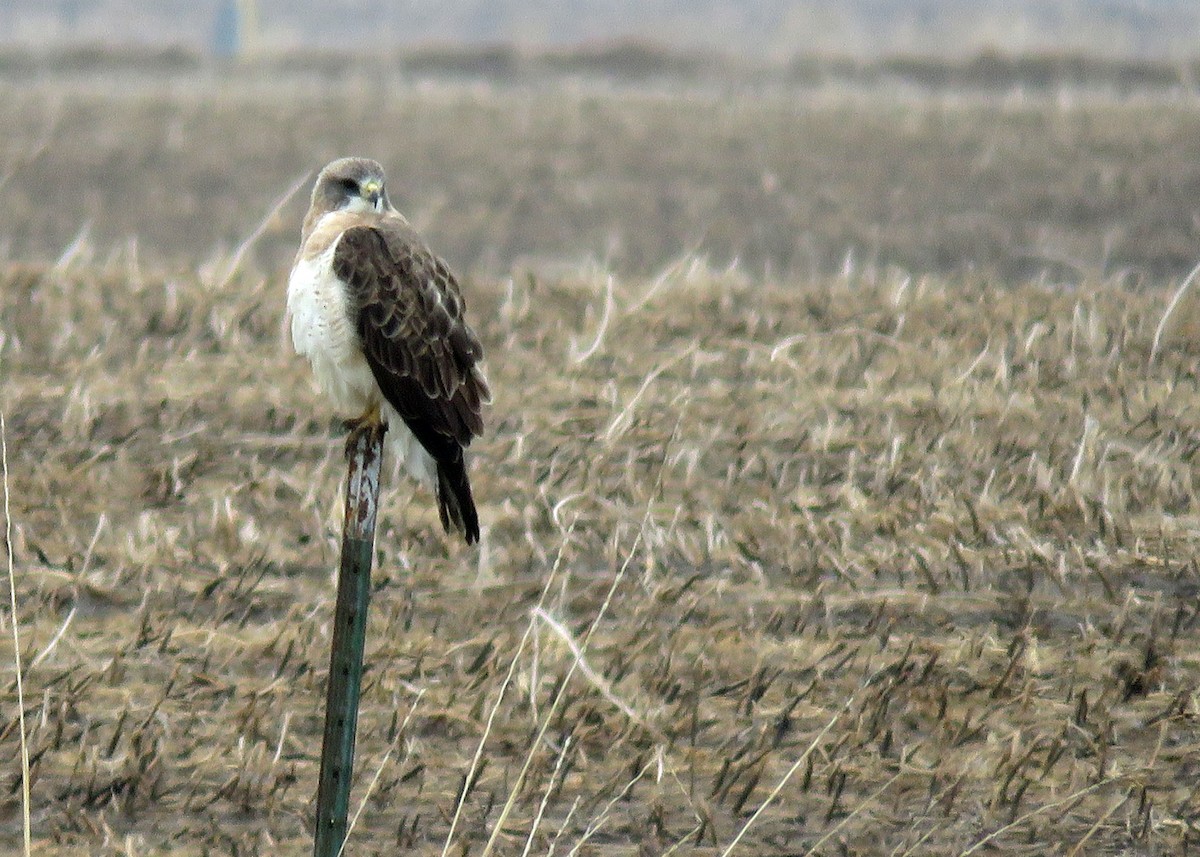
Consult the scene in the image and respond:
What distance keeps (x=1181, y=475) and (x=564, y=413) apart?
241 cm

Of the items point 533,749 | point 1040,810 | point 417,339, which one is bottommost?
point 1040,810

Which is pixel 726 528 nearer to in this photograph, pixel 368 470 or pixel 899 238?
pixel 368 470

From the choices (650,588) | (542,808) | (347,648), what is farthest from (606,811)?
(650,588)

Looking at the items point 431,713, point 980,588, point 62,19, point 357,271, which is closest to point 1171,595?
point 980,588

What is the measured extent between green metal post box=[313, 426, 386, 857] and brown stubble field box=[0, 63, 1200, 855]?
330mm

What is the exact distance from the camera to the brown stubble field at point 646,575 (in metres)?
5.06

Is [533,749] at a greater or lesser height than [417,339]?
lesser

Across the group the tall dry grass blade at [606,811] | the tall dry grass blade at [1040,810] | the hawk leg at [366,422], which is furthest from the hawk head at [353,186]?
the tall dry grass blade at [1040,810]

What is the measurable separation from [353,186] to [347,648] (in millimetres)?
1640

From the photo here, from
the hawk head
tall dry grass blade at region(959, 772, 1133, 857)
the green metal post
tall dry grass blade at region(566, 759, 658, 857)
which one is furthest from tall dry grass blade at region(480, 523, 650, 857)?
the hawk head

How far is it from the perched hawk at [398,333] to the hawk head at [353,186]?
0.12m

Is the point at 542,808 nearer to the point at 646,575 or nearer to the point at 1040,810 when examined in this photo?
the point at 1040,810

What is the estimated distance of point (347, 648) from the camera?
4.23m

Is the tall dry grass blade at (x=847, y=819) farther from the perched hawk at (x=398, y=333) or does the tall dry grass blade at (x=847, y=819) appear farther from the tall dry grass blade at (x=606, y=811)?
the perched hawk at (x=398, y=333)
